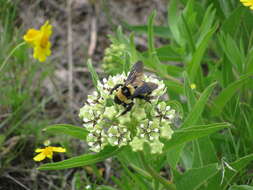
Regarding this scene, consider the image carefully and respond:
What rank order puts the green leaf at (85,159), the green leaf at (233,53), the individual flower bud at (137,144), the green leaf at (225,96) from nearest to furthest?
the individual flower bud at (137,144) < the green leaf at (85,159) < the green leaf at (225,96) < the green leaf at (233,53)

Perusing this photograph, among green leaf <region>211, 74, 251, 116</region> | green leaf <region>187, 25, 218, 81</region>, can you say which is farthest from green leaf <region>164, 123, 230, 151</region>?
green leaf <region>187, 25, 218, 81</region>

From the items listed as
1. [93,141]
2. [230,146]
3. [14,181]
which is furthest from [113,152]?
[14,181]

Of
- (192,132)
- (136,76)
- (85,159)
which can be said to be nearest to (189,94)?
(192,132)

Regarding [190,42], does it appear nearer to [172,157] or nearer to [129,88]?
[172,157]

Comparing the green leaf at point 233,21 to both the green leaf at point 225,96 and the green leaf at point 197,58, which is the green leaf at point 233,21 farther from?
the green leaf at point 225,96

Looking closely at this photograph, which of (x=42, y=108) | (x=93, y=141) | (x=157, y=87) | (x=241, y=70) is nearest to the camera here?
(x=157, y=87)

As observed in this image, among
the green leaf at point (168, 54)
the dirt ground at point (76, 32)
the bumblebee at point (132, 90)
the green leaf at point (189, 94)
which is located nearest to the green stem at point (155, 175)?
the bumblebee at point (132, 90)

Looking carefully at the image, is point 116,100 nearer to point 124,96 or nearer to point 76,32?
point 124,96
